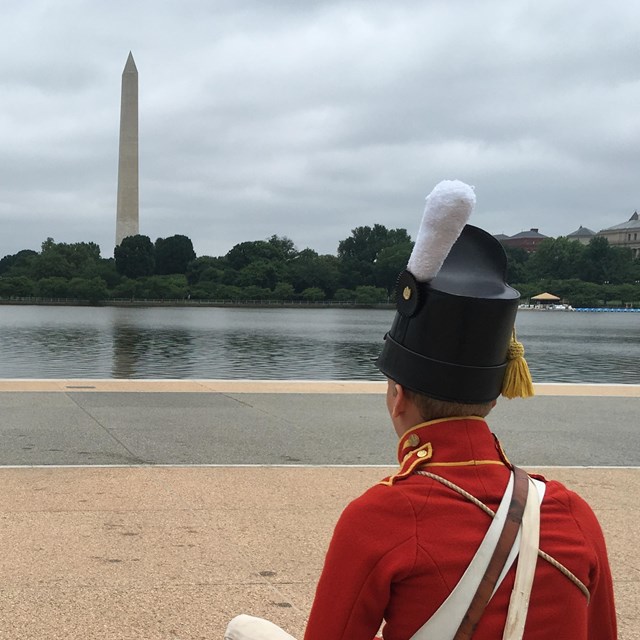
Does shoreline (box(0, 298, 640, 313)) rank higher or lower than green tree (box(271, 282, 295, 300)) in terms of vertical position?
lower

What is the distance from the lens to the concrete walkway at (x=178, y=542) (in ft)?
13.3

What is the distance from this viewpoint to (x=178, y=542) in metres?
5.07

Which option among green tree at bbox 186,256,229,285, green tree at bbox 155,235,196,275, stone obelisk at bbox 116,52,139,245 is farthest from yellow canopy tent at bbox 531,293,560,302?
stone obelisk at bbox 116,52,139,245

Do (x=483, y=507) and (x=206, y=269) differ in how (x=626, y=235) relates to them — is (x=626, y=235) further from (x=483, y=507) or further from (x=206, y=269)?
(x=483, y=507)

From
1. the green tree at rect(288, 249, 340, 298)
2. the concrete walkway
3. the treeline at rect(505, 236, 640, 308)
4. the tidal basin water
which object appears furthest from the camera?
the treeline at rect(505, 236, 640, 308)

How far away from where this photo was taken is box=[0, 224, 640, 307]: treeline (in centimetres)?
12419

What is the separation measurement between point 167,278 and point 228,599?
12555 centimetres

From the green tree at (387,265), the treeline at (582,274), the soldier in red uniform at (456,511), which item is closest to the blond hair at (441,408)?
the soldier in red uniform at (456,511)

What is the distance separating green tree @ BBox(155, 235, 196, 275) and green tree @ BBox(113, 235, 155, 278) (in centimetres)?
418

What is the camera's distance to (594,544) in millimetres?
1775

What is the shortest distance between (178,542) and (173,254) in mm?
130549

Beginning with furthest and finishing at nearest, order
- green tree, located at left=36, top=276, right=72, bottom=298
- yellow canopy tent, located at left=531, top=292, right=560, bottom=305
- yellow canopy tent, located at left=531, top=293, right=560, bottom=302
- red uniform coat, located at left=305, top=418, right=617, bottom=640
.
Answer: yellow canopy tent, located at left=531, top=292, right=560, bottom=305 < yellow canopy tent, located at left=531, top=293, right=560, bottom=302 < green tree, located at left=36, top=276, right=72, bottom=298 < red uniform coat, located at left=305, top=418, right=617, bottom=640

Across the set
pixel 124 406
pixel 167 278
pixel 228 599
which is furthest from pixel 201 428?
pixel 167 278

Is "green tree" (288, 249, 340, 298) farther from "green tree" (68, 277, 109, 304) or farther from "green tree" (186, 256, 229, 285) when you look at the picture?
"green tree" (68, 277, 109, 304)
